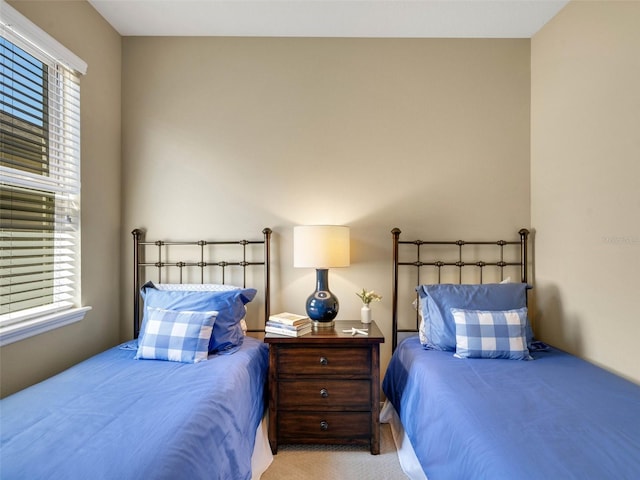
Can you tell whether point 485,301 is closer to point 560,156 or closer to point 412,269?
point 412,269

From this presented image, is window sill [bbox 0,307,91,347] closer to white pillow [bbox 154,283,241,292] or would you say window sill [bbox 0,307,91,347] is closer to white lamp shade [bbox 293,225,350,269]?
white pillow [bbox 154,283,241,292]

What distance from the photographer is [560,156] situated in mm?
2143

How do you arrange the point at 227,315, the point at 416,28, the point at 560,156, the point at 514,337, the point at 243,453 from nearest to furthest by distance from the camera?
the point at 243,453, the point at 514,337, the point at 227,315, the point at 560,156, the point at 416,28

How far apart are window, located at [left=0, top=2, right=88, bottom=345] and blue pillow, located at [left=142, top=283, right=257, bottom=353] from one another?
0.49 m

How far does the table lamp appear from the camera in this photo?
2094 millimetres

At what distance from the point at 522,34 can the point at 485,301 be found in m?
1.94

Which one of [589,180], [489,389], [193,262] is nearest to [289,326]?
[193,262]

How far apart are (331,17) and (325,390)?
2.39m

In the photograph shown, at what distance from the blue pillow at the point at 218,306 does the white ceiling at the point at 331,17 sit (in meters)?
1.82

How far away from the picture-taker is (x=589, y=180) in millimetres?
1920

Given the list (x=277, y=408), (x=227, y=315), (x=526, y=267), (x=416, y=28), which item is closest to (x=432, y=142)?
(x=416, y=28)

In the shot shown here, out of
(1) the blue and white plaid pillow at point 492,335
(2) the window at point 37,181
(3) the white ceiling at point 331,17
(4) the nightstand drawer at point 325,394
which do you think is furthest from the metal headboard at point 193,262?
(3) the white ceiling at point 331,17

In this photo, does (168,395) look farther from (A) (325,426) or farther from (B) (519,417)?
(B) (519,417)

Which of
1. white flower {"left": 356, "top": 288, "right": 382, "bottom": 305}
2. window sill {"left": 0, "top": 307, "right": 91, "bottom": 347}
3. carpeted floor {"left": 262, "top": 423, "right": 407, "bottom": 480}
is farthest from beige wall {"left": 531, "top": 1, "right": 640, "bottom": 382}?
window sill {"left": 0, "top": 307, "right": 91, "bottom": 347}
